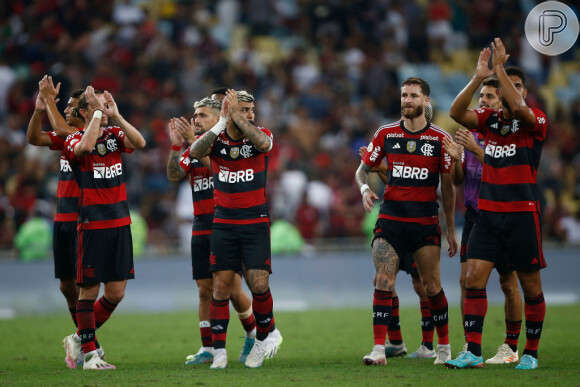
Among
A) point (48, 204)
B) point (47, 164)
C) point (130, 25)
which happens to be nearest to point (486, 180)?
point (48, 204)

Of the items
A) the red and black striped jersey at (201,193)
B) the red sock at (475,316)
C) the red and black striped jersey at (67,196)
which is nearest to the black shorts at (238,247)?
the red and black striped jersey at (201,193)

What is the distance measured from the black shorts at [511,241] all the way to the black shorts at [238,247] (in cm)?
216

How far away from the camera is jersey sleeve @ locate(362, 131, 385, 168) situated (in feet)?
30.1

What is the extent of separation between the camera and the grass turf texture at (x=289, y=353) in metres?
7.83

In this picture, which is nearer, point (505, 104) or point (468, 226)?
point (505, 104)

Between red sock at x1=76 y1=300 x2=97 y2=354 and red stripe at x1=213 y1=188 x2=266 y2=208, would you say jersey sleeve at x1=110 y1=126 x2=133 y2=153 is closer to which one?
red stripe at x1=213 y1=188 x2=266 y2=208

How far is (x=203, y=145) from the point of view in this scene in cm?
895

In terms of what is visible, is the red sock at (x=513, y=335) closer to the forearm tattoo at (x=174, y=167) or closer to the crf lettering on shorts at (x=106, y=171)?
the forearm tattoo at (x=174, y=167)

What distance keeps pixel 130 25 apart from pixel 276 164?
6.79 m

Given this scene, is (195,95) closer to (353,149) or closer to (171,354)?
(353,149)

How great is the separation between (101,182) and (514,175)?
4289mm

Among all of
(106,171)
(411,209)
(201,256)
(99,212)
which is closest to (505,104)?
(411,209)

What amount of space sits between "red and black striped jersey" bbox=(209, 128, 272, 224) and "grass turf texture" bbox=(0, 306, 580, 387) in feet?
5.26

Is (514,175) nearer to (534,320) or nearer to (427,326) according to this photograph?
(534,320)
